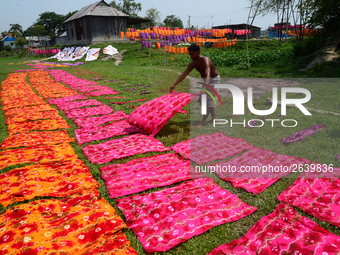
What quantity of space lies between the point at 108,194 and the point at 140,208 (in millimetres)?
565

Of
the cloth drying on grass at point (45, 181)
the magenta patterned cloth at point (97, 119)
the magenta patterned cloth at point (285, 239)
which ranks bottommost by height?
the magenta patterned cloth at point (285, 239)

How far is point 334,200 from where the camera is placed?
8.83ft

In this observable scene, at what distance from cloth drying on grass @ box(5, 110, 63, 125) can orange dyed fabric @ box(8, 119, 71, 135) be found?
0.25m

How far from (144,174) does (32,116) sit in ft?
14.1

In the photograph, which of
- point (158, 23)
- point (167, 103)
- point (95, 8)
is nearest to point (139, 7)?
point (158, 23)

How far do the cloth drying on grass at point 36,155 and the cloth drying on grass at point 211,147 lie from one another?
1.90 m

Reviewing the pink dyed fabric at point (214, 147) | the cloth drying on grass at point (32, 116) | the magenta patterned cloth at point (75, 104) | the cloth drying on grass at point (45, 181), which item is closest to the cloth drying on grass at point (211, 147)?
the pink dyed fabric at point (214, 147)

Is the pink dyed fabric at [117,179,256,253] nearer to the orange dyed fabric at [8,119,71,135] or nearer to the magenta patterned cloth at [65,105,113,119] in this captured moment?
the orange dyed fabric at [8,119,71,135]

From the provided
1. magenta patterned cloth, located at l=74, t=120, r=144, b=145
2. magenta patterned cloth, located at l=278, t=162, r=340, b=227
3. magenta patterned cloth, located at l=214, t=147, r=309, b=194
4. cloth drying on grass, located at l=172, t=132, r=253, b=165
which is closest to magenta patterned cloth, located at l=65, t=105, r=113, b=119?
magenta patterned cloth, located at l=74, t=120, r=144, b=145

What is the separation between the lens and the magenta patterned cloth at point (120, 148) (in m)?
3.98

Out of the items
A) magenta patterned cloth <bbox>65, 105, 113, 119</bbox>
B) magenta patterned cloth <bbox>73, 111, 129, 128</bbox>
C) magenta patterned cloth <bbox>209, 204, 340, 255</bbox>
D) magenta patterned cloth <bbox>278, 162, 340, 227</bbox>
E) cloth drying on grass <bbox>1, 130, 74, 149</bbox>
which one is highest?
magenta patterned cloth <bbox>65, 105, 113, 119</bbox>

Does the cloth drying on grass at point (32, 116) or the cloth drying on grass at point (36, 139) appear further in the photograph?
the cloth drying on grass at point (32, 116)

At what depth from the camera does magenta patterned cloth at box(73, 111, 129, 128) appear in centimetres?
563

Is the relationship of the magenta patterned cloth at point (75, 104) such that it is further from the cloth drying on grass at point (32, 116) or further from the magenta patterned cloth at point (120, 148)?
the magenta patterned cloth at point (120, 148)
